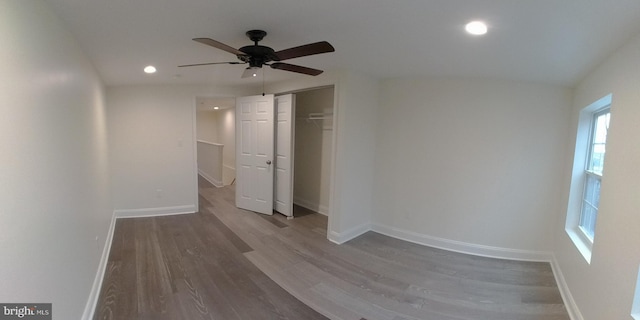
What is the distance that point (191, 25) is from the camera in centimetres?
196

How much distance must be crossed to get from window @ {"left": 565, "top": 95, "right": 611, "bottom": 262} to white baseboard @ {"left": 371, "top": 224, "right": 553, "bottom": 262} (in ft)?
2.06

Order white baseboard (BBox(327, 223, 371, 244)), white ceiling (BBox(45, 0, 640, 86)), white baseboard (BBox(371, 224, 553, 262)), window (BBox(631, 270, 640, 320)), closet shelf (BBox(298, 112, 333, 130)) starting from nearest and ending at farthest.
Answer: window (BBox(631, 270, 640, 320)) < white ceiling (BBox(45, 0, 640, 86)) < white baseboard (BBox(371, 224, 553, 262)) < white baseboard (BBox(327, 223, 371, 244)) < closet shelf (BBox(298, 112, 333, 130))

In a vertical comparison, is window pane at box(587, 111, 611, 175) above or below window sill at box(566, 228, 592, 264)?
above

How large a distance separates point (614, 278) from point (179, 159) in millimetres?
5204

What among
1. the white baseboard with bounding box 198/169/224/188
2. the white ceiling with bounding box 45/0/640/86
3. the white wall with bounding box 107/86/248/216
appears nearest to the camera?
the white ceiling with bounding box 45/0/640/86

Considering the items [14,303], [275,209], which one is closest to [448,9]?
[14,303]

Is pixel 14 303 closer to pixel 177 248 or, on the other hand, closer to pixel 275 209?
pixel 177 248

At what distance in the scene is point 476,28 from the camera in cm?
186

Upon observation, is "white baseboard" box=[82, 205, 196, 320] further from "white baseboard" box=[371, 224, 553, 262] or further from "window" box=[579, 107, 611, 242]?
"window" box=[579, 107, 611, 242]

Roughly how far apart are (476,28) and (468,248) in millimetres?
2669

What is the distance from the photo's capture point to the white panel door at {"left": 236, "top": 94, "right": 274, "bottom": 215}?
4586 mm

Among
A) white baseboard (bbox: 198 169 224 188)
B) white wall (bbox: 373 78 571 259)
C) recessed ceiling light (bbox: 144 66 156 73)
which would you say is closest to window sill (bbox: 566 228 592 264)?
white wall (bbox: 373 78 571 259)

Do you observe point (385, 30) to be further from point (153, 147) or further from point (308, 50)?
point (153, 147)

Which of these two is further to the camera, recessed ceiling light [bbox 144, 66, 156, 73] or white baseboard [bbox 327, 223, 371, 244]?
white baseboard [bbox 327, 223, 371, 244]
